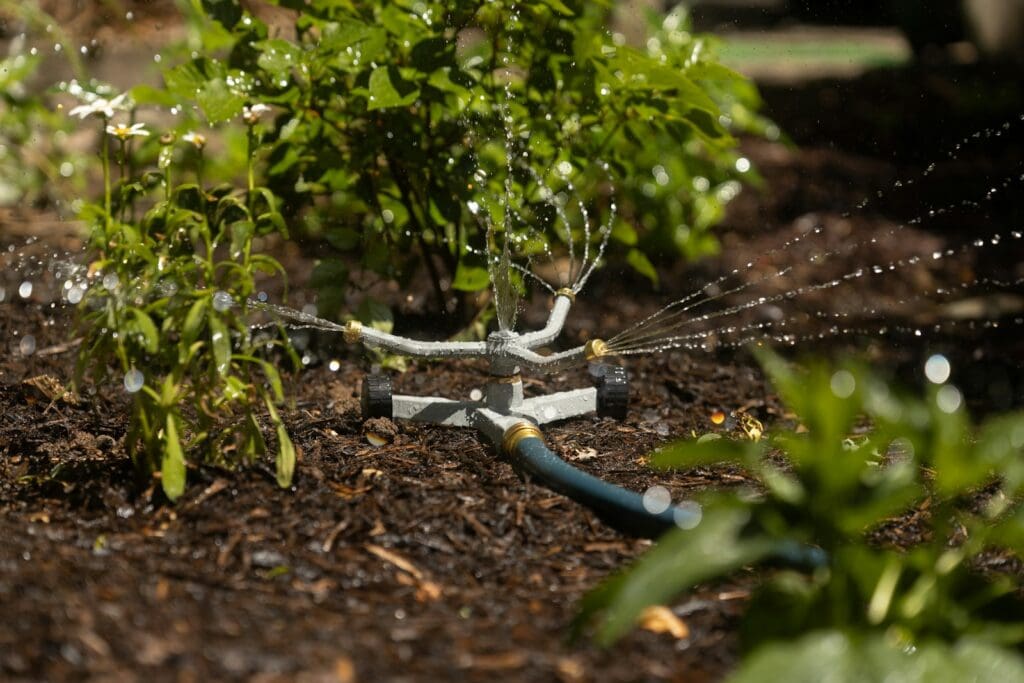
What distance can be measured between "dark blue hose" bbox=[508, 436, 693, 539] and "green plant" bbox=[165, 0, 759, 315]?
743 mm

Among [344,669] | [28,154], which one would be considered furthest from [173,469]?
[28,154]

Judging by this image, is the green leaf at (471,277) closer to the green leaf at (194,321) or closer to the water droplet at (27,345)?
the green leaf at (194,321)

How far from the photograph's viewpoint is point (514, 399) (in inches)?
87.4

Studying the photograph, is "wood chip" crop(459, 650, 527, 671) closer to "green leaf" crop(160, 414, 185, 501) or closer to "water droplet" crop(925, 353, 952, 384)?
"green leaf" crop(160, 414, 185, 501)

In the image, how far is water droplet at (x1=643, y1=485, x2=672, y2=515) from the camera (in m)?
1.68

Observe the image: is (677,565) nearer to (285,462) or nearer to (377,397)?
(285,462)

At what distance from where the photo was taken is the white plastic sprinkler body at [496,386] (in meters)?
2.12

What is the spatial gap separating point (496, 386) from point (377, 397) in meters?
0.25

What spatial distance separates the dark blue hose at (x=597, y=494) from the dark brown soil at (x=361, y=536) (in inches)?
1.3

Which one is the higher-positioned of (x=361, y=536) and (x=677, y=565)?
(x=677, y=565)

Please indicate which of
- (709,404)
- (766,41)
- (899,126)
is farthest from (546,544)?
(766,41)

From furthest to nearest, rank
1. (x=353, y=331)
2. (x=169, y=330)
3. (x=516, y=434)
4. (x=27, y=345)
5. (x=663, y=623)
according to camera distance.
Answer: (x=27, y=345) < (x=353, y=331) < (x=516, y=434) < (x=169, y=330) < (x=663, y=623)

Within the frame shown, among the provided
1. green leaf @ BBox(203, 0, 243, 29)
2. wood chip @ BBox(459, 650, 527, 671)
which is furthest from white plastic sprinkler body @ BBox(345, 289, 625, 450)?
green leaf @ BBox(203, 0, 243, 29)

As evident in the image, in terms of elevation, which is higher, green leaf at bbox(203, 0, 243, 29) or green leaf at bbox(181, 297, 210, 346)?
green leaf at bbox(203, 0, 243, 29)
